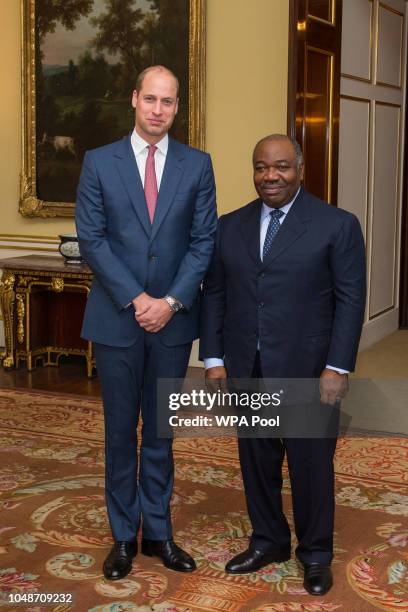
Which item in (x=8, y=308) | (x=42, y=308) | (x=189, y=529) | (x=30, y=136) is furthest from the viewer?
(x=30, y=136)

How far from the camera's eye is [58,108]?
712 centimetres

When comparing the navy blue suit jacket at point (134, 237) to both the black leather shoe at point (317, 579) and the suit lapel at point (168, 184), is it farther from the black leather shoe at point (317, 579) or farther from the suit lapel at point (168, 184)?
the black leather shoe at point (317, 579)

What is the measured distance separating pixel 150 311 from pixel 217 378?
0.35m

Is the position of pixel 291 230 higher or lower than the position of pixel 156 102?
lower

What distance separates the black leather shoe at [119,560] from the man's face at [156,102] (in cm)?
151

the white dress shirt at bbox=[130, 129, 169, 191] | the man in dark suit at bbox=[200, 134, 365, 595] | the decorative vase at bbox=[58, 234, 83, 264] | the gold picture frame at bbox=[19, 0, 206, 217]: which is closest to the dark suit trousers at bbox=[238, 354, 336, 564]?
the man in dark suit at bbox=[200, 134, 365, 595]

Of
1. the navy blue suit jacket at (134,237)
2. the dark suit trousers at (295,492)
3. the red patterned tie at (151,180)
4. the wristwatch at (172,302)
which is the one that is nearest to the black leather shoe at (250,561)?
the dark suit trousers at (295,492)

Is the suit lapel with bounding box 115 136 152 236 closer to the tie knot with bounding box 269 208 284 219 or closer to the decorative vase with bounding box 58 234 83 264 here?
the tie knot with bounding box 269 208 284 219

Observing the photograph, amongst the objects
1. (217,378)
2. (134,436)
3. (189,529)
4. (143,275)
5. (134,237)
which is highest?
(134,237)

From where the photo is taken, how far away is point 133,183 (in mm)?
Answer: 3146

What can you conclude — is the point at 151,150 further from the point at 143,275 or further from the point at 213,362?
the point at 213,362

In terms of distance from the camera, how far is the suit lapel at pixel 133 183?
3.13 metres

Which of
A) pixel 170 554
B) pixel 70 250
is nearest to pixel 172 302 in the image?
pixel 170 554

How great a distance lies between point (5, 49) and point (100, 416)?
3511 millimetres
